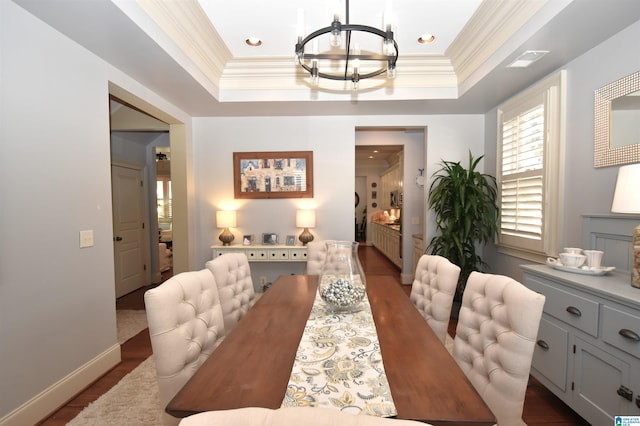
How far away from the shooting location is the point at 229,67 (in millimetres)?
3168

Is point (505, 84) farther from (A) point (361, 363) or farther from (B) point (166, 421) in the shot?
(B) point (166, 421)

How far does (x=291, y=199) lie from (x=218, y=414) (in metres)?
3.50

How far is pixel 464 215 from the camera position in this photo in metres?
3.15

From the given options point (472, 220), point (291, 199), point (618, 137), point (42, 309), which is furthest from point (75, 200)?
point (618, 137)

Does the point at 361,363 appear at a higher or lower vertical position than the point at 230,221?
lower

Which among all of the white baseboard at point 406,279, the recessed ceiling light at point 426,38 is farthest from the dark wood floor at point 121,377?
the recessed ceiling light at point 426,38

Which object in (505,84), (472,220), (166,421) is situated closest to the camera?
(166,421)

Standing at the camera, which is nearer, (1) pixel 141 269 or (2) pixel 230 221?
(2) pixel 230 221

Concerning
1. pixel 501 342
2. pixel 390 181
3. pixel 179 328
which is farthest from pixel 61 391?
pixel 390 181

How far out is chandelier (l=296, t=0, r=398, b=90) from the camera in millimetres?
1488

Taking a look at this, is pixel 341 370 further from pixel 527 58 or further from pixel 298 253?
pixel 527 58

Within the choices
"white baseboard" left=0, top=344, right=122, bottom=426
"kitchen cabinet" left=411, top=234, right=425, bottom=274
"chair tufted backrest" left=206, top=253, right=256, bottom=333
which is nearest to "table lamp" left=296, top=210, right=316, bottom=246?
"chair tufted backrest" left=206, top=253, right=256, bottom=333

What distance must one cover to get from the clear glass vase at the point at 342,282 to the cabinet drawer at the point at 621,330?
4.34 feet

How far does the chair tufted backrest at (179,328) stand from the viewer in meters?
1.10
